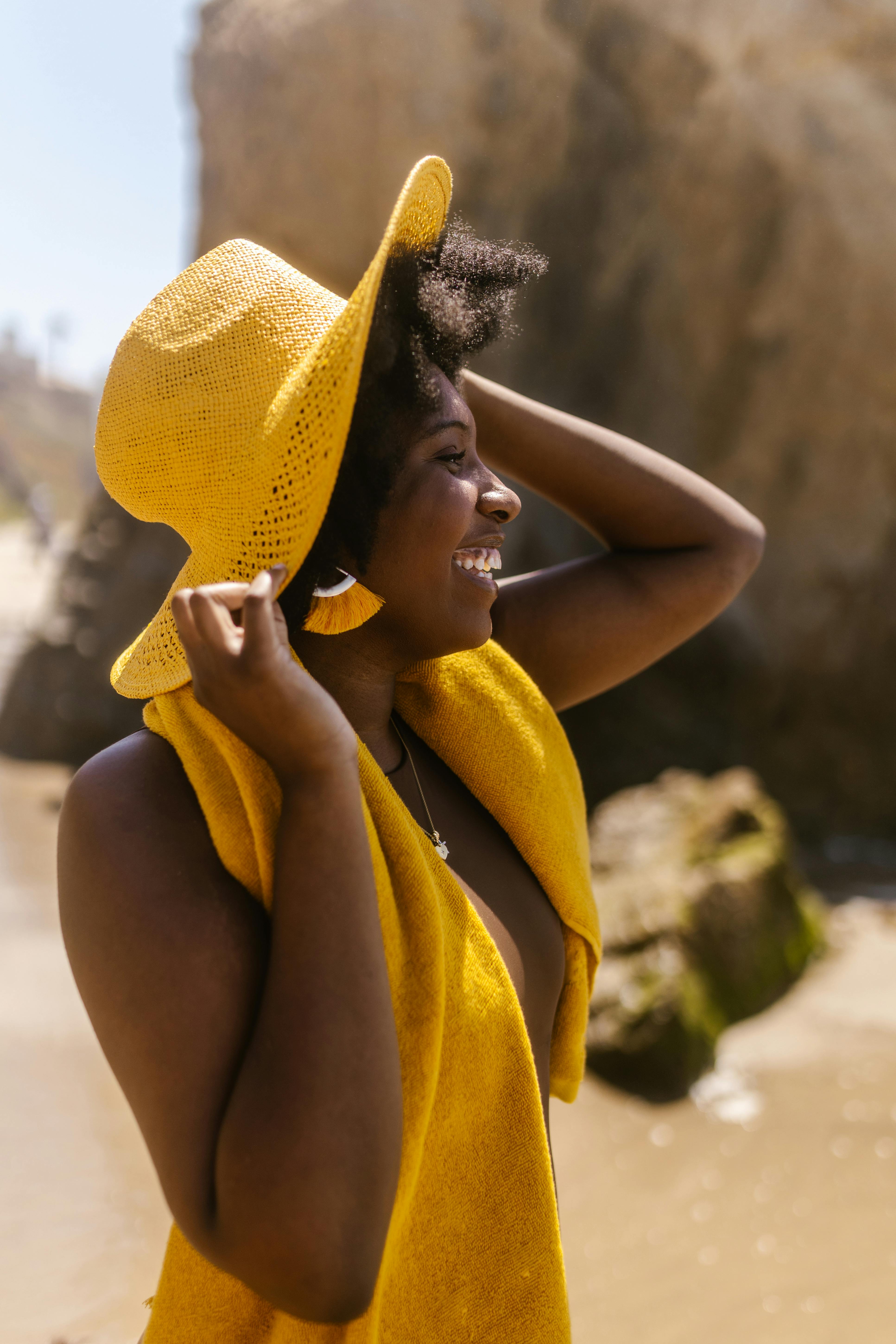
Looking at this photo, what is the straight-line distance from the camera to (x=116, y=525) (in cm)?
716

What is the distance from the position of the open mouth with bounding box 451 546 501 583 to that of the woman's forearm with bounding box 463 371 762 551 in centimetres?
32

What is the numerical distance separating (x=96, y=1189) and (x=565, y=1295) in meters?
2.04

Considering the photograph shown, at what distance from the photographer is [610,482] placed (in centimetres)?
144

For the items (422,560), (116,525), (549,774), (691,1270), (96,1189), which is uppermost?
(422,560)

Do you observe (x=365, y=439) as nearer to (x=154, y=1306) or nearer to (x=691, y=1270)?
(x=154, y=1306)

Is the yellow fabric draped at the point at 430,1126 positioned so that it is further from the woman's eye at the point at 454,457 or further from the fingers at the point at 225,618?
the woman's eye at the point at 454,457

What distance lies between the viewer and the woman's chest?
114cm

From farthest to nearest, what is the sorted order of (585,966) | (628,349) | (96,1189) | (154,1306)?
(628,349), (96,1189), (585,966), (154,1306)

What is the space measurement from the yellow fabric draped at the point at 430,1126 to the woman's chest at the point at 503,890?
0.08 meters

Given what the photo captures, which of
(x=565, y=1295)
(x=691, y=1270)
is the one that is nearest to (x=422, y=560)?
(x=565, y=1295)

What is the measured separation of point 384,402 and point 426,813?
45cm

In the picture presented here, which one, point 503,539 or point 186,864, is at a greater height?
point 503,539

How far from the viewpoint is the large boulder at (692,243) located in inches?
213

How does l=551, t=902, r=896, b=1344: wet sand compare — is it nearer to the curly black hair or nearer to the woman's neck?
the woman's neck
